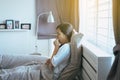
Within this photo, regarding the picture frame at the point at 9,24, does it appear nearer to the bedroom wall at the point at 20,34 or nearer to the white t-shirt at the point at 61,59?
the bedroom wall at the point at 20,34

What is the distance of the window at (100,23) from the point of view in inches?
102

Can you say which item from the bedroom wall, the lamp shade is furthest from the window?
the bedroom wall

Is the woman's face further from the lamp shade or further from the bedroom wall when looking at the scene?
the bedroom wall

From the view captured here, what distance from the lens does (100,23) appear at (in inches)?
126

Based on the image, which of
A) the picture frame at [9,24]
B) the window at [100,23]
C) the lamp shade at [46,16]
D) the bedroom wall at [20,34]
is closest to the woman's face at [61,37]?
the window at [100,23]

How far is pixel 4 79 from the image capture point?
280 centimetres

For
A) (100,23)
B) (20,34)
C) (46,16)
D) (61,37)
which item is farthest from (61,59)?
(20,34)

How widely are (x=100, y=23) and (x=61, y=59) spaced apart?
2.76 feet

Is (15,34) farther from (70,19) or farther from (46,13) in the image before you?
(70,19)

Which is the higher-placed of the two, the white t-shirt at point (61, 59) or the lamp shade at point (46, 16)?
the lamp shade at point (46, 16)

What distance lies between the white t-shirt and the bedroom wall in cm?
184

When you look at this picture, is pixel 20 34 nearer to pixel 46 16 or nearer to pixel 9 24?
pixel 9 24

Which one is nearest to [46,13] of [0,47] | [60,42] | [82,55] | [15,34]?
[15,34]

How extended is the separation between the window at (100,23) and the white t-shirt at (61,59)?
19.5 inches
